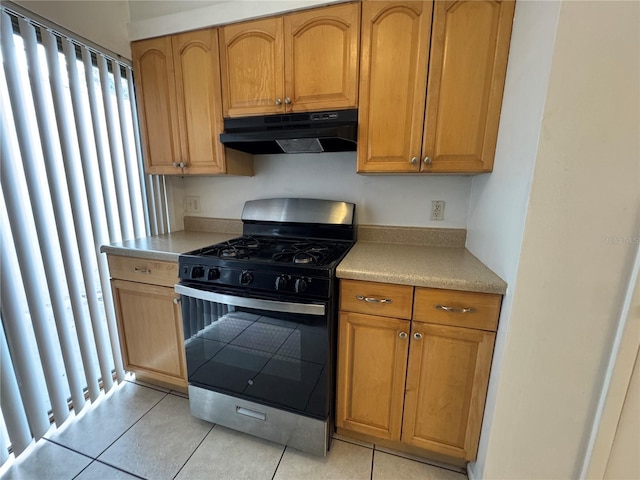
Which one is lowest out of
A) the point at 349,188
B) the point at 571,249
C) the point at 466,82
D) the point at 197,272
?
the point at 197,272

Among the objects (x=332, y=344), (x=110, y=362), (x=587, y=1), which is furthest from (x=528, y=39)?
(x=110, y=362)

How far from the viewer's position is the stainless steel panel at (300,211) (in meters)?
1.68

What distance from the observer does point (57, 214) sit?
1.32 meters

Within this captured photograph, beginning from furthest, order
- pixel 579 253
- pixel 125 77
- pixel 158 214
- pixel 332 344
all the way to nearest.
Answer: pixel 158 214 → pixel 125 77 → pixel 332 344 → pixel 579 253

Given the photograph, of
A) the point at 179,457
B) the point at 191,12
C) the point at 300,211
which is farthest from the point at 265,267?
the point at 191,12

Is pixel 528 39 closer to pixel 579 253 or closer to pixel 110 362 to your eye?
pixel 579 253

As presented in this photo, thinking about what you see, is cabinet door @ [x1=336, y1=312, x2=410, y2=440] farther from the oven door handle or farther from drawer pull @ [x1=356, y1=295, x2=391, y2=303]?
the oven door handle

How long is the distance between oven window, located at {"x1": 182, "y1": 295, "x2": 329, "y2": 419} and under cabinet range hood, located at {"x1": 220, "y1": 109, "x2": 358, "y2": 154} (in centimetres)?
87

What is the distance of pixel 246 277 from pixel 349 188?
0.89 m

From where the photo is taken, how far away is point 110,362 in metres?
1.69

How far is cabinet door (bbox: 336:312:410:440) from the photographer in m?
1.20

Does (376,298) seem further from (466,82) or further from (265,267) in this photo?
(466,82)

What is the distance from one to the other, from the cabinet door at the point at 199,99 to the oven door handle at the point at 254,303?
2.50ft

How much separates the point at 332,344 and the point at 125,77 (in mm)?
2039
